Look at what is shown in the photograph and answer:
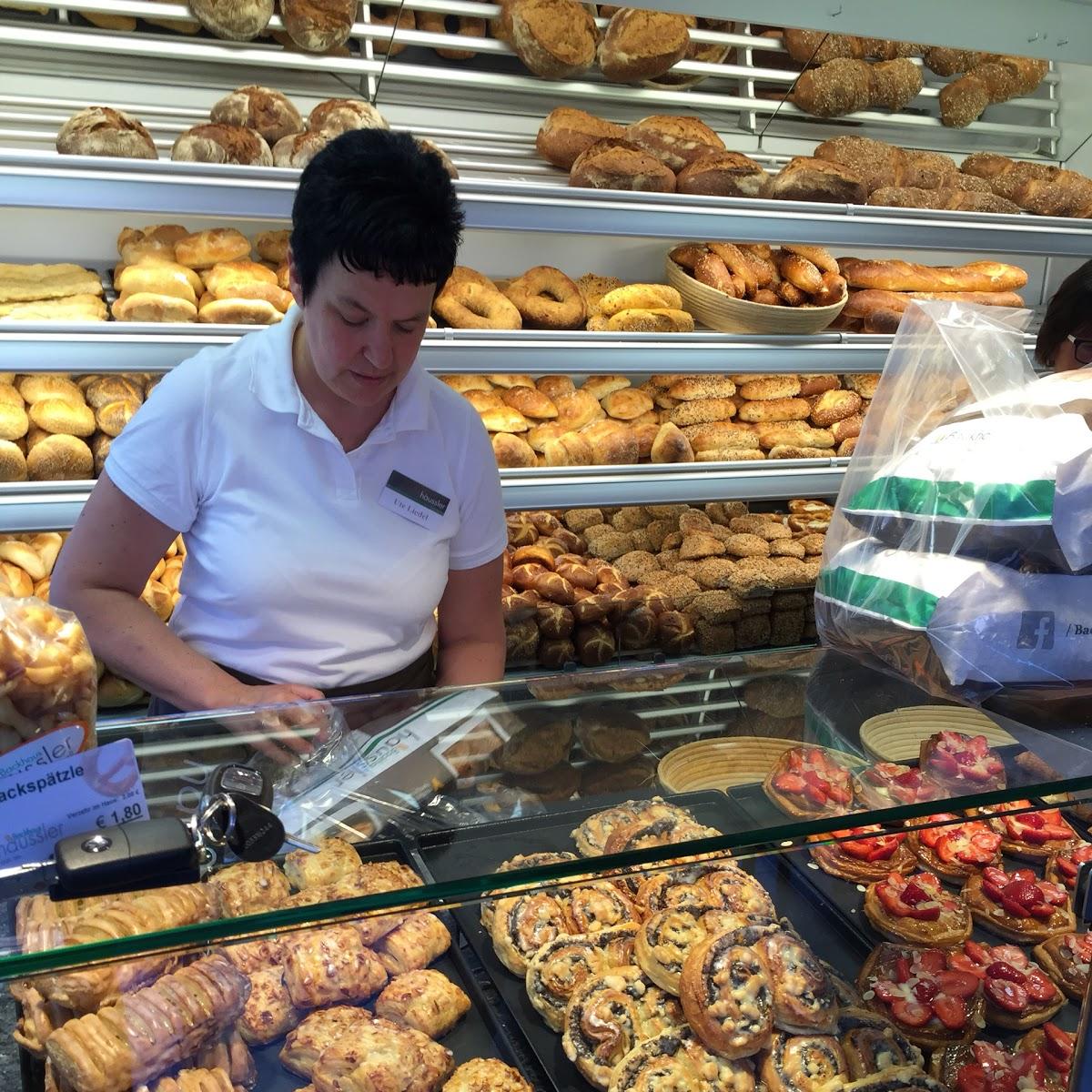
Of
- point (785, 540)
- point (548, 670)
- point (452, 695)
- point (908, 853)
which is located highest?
point (452, 695)

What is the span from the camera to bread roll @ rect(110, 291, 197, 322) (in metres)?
2.70

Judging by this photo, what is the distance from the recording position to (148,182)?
7.70ft

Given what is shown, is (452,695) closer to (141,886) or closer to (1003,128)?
(141,886)

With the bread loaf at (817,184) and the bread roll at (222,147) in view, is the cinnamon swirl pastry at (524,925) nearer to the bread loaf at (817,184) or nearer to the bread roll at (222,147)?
the bread roll at (222,147)

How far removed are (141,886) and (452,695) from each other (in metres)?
0.50

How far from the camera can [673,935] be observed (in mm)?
1268

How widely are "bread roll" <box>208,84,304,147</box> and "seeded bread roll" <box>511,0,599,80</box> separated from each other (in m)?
0.79

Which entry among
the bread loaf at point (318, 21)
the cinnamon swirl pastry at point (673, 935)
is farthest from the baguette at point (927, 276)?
the cinnamon swirl pastry at point (673, 935)

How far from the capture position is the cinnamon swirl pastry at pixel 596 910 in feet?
4.43

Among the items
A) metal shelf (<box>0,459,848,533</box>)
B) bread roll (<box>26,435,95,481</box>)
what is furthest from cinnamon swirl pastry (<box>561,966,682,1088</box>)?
bread roll (<box>26,435,95,481</box>)

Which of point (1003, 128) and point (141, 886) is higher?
point (1003, 128)

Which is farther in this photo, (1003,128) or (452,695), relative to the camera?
(1003,128)

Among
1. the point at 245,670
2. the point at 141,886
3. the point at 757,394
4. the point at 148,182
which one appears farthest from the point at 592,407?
the point at 141,886

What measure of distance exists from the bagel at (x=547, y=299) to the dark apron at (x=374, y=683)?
1358 mm
